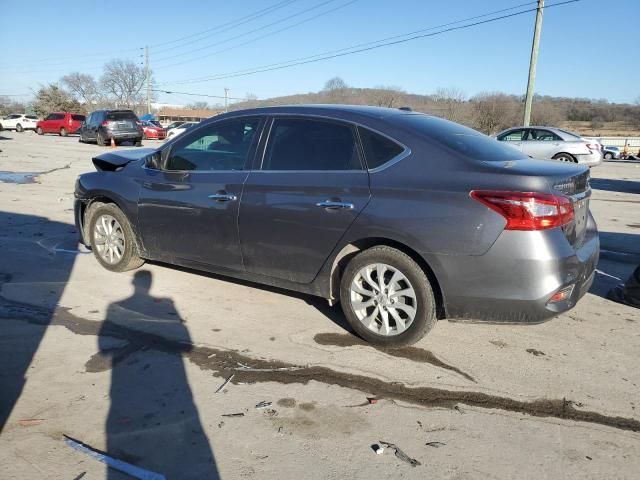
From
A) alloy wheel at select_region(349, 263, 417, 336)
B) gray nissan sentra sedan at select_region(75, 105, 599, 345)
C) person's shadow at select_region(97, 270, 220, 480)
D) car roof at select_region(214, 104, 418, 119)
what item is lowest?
person's shadow at select_region(97, 270, 220, 480)

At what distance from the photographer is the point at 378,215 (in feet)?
12.0

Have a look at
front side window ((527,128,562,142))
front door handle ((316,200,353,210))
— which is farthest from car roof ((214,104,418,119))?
front side window ((527,128,562,142))

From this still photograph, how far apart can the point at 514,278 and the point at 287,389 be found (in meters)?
1.62

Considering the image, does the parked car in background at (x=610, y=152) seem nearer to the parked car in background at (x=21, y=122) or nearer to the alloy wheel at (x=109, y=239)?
the alloy wheel at (x=109, y=239)

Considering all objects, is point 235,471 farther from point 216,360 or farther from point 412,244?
point 412,244

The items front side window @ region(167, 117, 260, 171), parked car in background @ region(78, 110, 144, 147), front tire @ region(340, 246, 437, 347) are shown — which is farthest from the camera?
parked car in background @ region(78, 110, 144, 147)

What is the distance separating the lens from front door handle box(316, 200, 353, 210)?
12.4 feet

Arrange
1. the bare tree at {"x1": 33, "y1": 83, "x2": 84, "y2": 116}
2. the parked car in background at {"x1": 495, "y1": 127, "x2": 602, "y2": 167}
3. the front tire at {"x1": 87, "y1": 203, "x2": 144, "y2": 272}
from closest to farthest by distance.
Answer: the front tire at {"x1": 87, "y1": 203, "x2": 144, "y2": 272} < the parked car in background at {"x1": 495, "y1": 127, "x2": 602, "y2": 167} < the bare tree at {"x1": 33, "y1": 83, "x2": 84, "y2": 116}

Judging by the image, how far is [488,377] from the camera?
3.43m

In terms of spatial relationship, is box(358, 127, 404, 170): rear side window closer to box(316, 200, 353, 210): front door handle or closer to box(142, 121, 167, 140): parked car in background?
box(316, 200, 353, 210): front door handle

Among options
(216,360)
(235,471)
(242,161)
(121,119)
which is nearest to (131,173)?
(242,161)

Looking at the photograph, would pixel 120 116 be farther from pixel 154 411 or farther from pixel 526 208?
pixel 526 208

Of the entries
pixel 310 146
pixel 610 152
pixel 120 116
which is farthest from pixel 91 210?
pixel 610 152

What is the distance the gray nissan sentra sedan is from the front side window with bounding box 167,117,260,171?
0.04 feet
